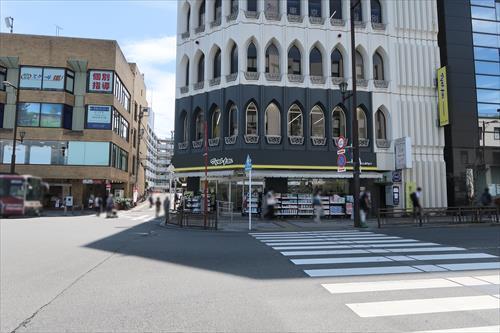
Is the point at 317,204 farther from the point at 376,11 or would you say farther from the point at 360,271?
the point at 360,271

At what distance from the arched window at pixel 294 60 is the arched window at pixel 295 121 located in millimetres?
4118

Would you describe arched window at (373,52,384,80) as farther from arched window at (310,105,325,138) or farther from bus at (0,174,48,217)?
arched window at (310,105,325,138)

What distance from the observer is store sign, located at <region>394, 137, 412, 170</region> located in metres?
4.79

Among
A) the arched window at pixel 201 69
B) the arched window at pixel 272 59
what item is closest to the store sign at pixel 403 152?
the arched window at pixel 272 59

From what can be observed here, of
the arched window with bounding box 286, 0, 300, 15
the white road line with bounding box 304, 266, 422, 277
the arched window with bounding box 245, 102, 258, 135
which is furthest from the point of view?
the arched window with bounding box 286, 0, 300, 15

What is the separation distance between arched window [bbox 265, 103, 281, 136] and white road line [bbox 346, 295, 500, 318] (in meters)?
33.5

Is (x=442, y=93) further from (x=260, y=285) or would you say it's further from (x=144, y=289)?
(x=144, y=289)

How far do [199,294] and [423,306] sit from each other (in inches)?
247

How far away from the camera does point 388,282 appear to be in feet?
43.0

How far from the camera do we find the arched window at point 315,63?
147 feet

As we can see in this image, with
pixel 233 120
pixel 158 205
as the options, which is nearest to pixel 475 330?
pixel 158 205

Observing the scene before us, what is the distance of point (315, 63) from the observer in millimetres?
45656

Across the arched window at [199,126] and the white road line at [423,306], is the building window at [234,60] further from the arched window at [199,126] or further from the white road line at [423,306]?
the white road line at [423,306]

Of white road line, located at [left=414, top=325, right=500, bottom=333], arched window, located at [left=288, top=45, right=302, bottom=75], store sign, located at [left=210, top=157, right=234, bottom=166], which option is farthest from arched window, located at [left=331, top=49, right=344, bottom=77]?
white road line, located at [left=414, top=325, right=500, bottom=333]
